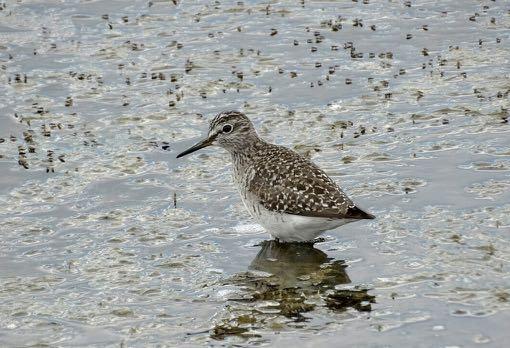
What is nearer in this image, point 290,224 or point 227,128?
point 290,224

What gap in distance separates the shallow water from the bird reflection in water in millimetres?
32

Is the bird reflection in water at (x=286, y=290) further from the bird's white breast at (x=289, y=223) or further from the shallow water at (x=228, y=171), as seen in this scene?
the bird's white breast at (x=289, y=223)

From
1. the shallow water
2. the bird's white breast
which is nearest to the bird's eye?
the shallow water

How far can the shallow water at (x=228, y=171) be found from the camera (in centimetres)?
1260

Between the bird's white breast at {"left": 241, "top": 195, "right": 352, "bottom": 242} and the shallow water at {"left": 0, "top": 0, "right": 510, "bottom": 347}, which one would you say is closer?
the shallow water at {"left": 0, "top": 0, "right": 510, "bottom": 347}

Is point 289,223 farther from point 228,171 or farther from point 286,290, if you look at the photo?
point 228,171

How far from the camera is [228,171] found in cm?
1730

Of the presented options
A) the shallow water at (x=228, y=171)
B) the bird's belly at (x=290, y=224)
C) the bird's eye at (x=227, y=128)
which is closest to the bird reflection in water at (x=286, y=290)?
the shallow water at (x=228, y=171)

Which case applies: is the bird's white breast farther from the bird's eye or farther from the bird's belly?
the bird's eye

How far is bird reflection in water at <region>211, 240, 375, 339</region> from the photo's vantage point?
12398 millimetres

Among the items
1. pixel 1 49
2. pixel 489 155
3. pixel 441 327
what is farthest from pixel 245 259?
pixel 1 49

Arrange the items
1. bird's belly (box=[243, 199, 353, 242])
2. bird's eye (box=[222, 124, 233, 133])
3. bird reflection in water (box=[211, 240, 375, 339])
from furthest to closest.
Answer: bird's eye (box=[222, 124, 233, 133]) < bird's belly (box=[243, 199, 353, 242]) < bird reflection in water (box=[211, 240, 375, 339])

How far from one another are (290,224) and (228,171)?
123 inches

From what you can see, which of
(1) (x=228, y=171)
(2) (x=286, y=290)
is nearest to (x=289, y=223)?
(2) (x=286, y=290)
